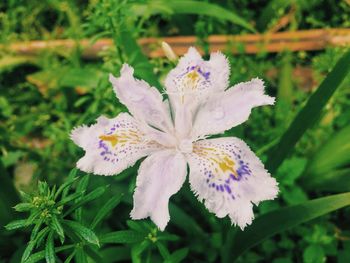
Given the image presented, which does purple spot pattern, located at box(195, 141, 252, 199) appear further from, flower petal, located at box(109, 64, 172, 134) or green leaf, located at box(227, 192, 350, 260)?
green leaf, located at box(227, 192, 350, 260)

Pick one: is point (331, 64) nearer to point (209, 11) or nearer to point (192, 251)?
point (209, 11)

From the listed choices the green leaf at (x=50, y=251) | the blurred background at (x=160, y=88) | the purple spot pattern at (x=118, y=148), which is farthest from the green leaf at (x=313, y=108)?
the green leaf at (x=50, y=251)

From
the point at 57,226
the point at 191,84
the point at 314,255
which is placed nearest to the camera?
the point at 57,226

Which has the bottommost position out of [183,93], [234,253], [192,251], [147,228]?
[192,251]

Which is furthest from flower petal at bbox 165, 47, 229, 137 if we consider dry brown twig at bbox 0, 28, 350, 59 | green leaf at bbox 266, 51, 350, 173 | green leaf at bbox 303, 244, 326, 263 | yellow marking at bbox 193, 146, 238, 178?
dry brown twig at bbox 0, 28, 350, 59

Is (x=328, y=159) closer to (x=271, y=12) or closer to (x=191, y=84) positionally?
(x=191, y=84)

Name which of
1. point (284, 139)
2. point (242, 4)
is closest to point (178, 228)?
point (284, 139)

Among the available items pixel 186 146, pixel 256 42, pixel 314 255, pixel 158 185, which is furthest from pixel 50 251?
pixel 256 42
